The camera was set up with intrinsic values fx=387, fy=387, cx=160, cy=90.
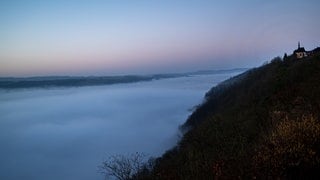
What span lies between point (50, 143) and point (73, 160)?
27.4m

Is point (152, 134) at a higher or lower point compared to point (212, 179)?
lower

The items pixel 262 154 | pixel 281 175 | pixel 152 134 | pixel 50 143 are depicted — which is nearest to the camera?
pixel 281 175

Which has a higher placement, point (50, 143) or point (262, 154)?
point (262, 154)

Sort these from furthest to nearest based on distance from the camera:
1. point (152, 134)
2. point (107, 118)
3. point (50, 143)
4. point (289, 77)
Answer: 1. point (107, 118)
2. point (50, 143)
3. point (152, 134)
4. point (289, 77)

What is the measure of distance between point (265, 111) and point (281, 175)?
15746 mm

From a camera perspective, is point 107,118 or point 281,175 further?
point 107,118

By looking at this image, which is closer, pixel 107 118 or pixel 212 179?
pixel 212 179

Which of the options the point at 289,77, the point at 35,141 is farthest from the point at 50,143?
the point at 289,77

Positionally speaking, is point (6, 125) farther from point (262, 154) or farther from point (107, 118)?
point (262, 154)

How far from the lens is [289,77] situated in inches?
1308

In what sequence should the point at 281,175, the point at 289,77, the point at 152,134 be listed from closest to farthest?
the point at 281,175 → the point at 289,77 → the point at 152,134

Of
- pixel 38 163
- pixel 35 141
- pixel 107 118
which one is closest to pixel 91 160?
pixel 38 163

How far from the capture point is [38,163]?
79.2 metres

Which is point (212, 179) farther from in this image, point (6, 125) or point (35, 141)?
point (6, 125)
